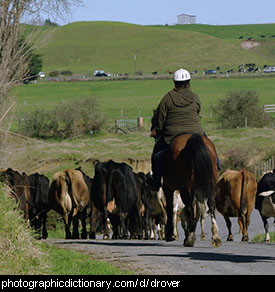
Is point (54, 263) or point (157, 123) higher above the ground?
point (157, 123)

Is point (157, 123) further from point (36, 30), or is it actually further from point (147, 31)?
point (147, 31)

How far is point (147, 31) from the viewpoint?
602 feet

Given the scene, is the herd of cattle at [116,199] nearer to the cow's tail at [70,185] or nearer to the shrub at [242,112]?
the cow's tail at [70,185]

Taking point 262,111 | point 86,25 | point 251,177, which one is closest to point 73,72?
point 86,25

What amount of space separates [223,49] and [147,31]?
2476cm

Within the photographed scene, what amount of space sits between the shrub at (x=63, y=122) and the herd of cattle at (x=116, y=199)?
37422 mm

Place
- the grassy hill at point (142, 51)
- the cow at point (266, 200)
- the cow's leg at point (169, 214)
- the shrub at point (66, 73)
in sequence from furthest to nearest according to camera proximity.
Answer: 1. the grassy hill at point (142, 51)
2. the shrub at point (66, 73)
3. the cow at point (266, 200)
4. the cow's leg at point (169, 214)

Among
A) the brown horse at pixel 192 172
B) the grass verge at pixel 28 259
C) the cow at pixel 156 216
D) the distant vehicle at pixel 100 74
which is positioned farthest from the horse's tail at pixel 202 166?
the distant vehicle at pixel 100 74

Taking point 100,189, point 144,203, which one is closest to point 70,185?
point 100,189

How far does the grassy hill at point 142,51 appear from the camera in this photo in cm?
15025

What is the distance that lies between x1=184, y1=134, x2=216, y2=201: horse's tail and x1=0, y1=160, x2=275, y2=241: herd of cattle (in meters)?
4.56

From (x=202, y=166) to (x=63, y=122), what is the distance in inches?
1962

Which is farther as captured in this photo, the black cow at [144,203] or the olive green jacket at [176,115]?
the black cow at [144,203]

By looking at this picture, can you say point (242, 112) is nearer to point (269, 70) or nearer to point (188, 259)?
point (188, 259)
